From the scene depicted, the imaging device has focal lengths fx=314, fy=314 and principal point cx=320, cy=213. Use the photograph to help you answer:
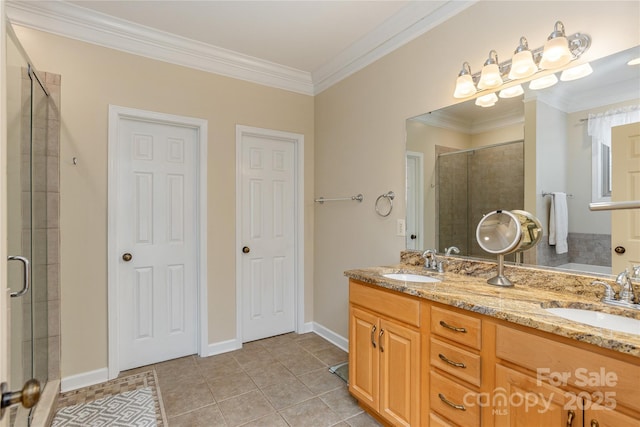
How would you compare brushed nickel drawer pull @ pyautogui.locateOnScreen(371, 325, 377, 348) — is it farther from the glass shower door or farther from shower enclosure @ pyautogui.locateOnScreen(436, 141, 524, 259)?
the glass shower door

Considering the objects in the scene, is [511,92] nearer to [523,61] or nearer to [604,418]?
[523,61]

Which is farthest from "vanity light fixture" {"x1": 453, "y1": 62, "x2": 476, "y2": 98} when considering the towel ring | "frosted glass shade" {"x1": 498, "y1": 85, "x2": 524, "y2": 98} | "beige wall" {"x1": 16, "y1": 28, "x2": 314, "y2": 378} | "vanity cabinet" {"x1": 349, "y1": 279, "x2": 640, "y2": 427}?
"beige wall" {"x1": 16, "y1": 28, "x2": 314, "y2": 378}

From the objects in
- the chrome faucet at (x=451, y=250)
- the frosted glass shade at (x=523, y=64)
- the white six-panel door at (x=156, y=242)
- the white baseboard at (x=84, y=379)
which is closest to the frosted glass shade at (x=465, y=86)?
the frosted glass shade at (x=523, y=64)

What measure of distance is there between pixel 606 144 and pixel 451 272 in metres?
1.00

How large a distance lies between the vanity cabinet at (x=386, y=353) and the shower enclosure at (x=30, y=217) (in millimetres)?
1570

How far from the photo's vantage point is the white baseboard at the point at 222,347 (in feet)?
9.06

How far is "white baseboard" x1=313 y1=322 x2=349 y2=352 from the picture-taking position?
9.49 ft

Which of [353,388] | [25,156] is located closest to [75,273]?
[25,156]

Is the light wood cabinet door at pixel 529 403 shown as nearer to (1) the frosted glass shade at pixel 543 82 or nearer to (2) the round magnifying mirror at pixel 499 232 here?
(2) the round magnifying mirror at pixel 499 232

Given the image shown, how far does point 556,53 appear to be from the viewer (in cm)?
147

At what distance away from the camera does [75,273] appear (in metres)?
2.26

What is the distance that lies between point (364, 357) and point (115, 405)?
65.2 inches

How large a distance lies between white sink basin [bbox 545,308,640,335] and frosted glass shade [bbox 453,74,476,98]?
1.26 meters

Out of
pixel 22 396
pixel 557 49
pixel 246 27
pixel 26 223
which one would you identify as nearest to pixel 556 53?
pixel 557 49
